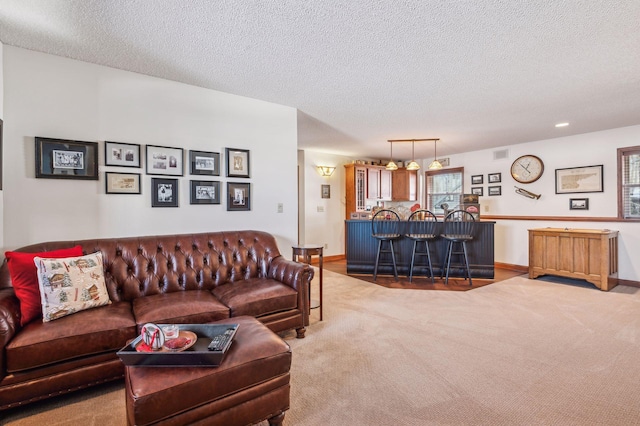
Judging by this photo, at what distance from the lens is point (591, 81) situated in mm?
2941

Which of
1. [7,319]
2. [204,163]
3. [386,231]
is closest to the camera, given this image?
[7,319]

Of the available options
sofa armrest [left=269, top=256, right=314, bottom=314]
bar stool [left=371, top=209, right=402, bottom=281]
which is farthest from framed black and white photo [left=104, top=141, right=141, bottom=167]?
bar stool [left=371, top=209, right=402, bottom=281]

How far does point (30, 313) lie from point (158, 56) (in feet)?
6.78

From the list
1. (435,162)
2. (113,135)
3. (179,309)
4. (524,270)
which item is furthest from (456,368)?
(524,270)

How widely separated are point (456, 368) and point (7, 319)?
2748 millimetres

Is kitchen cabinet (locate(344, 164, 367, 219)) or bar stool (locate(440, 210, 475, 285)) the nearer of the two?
bar stool (locate(440, 210, 475, 285))

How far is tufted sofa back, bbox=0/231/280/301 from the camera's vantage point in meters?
2.41

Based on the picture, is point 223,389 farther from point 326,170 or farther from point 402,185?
point 402,185

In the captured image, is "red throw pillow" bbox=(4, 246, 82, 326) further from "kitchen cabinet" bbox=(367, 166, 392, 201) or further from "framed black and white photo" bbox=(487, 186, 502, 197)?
"framed black and white photo" bbox=(487, 186, 502, 197)

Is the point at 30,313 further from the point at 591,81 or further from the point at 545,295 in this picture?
the point at 545,295

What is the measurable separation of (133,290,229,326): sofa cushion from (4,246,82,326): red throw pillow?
540 millimetres

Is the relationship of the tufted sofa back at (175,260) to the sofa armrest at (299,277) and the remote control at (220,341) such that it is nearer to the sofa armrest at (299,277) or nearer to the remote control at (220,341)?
the sofa armrest at (299,277)

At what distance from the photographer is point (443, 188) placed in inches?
281

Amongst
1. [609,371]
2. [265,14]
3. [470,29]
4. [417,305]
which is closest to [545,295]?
[417,305]
